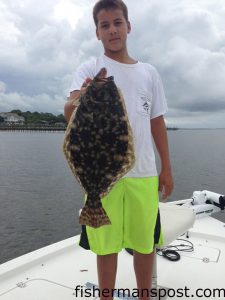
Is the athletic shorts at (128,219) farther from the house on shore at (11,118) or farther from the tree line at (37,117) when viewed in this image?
the house on shore at (11,118)

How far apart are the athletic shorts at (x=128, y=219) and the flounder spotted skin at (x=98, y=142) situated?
0.34 metres

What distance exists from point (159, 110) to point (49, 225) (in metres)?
12.7

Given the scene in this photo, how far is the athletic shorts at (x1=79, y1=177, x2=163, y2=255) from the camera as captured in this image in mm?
2672

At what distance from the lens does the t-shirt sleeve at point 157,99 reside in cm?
293

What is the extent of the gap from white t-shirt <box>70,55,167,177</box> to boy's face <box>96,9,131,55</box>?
5.7 inches

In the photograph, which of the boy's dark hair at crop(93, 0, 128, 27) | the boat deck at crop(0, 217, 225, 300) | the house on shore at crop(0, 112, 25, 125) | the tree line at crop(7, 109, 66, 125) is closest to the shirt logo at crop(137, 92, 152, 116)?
the boy's dark hair at crop(93, 0, 128, 27)

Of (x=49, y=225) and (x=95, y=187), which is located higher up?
(x=95, y=187)

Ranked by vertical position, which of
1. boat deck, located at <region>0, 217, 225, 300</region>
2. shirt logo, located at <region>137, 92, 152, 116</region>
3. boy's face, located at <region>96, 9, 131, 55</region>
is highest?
boy's face, located at <region>96, 9, 131, 55</region>

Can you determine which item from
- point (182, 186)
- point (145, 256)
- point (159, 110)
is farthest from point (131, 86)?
point (182, 186)

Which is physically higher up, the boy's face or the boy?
the boy's face

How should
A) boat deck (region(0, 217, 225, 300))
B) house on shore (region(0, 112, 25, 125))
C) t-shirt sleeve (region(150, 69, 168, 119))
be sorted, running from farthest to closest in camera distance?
house on shore (region(0, 112, 25, 125)) → boat deck (region(0, 217, 225, 300)) → t-shirt sleeve (region(150, 69, 168, 119))

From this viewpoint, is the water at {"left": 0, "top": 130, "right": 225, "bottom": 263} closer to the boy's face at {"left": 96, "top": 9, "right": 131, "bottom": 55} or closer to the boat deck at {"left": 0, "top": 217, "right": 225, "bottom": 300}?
the boat deck at {"left": 0, "top": 217, "right": 225, "bottom": 300}

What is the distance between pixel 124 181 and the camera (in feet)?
8.79

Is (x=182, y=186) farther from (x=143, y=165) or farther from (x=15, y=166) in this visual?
(x=143, y=165)
